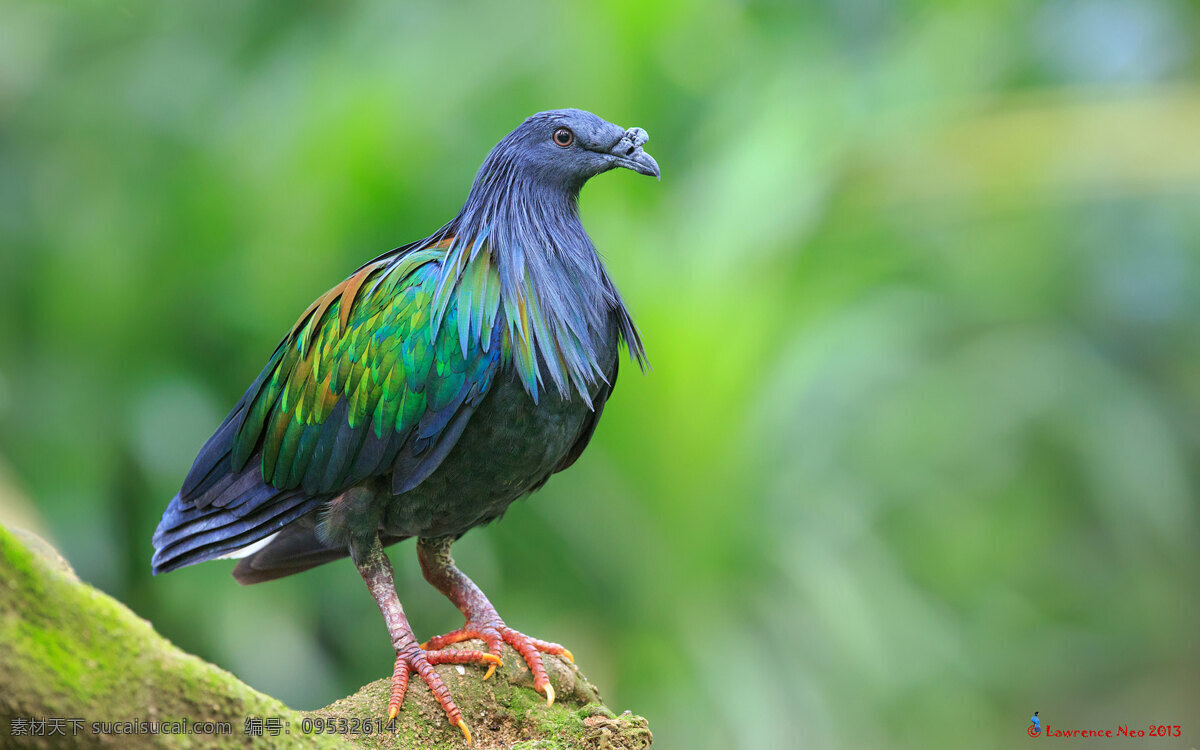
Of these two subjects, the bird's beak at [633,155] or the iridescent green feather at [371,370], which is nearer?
the iridescent green feather at [371,370]

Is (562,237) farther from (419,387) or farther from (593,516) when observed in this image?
(593,516)

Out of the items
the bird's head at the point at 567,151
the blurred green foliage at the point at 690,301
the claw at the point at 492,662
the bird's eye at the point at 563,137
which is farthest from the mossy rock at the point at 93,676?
the blurred green foliage at the point at 690,301

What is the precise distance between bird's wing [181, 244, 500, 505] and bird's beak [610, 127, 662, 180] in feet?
2.43

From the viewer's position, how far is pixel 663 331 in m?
→ 6.47

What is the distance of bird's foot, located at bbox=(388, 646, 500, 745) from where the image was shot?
3898 millimetres

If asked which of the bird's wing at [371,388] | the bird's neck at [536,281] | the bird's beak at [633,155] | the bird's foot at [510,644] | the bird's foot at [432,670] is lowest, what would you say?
the bird's foot at [432,670]

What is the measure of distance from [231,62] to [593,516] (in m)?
4.31

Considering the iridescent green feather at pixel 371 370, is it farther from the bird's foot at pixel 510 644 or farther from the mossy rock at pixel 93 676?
the mossy rock at pixel 93 676

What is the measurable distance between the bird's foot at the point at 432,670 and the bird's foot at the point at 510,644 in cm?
7

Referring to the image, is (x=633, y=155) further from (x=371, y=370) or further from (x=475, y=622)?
(x=475, y=622)

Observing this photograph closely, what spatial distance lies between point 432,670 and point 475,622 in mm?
469

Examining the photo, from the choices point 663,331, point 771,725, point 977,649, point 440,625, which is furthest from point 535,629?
point 977,649

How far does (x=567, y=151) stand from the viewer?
424 cm

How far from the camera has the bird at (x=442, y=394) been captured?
3.93 meters
